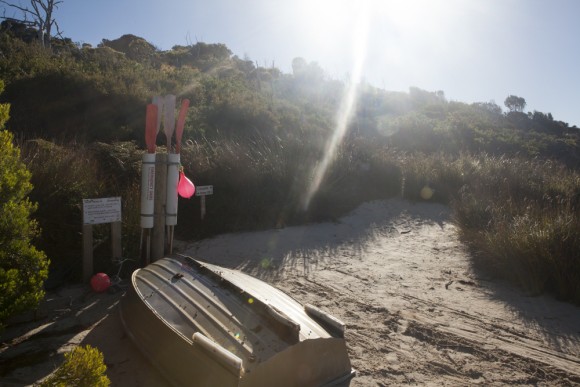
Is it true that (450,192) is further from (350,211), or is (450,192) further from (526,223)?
(526,223)

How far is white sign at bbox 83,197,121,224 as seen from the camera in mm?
4984

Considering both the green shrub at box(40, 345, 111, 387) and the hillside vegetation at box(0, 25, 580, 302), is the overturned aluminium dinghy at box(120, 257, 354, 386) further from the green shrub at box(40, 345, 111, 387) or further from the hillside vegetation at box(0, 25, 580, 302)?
the hillside vegetation at box(0, 25, 580, 302)

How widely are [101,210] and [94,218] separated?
0.12 meters

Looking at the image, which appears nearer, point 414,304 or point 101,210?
point 414,304

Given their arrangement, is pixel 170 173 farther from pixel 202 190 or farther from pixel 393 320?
pixel 393 320

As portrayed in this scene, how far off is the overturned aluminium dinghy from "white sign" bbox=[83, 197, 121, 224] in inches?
60.3

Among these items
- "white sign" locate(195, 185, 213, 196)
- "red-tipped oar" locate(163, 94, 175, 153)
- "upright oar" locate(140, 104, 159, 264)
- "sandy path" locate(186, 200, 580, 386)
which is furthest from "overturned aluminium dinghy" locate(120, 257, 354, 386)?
"white sign" locate(195, 185, 213, 196)

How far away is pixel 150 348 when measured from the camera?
3.13 m

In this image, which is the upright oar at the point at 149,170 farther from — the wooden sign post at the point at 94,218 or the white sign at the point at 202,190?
the white sign at the point at 202,190


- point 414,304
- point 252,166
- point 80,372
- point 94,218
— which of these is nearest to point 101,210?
point 94,218

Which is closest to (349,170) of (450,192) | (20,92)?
(450,192)

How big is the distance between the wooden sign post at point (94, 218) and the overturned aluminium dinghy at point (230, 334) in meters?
1.54

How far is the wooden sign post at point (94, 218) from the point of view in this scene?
500cm

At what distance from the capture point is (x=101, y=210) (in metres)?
5.08
